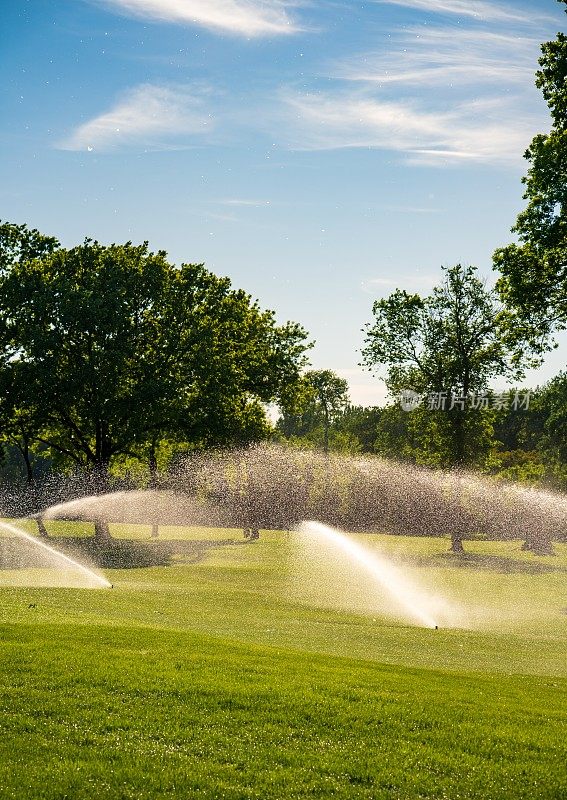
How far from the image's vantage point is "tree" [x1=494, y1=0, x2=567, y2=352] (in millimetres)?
28016

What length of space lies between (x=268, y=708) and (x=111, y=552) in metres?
37.5

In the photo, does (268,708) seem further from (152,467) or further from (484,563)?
(152,467)

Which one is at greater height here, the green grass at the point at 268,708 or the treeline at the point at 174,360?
the treeline at the point at 174,360

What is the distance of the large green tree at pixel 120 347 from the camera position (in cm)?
4838

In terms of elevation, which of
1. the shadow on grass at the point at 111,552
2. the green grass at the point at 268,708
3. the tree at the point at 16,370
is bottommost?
the shadow on grass at the point at 111,552

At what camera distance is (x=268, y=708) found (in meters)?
11.4

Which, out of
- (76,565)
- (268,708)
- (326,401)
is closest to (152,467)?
(76,565)

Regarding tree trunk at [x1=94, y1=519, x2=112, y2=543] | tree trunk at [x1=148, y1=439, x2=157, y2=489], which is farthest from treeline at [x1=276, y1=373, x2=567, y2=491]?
→ tree trunk at [x1=94, y1=519, x2=112, y2=543]

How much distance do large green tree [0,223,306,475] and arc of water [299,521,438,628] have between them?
37.5 feet

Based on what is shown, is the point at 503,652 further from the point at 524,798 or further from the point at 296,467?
the point at 296,467

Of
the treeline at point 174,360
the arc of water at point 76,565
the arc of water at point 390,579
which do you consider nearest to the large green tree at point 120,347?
the treeline at point 174,360

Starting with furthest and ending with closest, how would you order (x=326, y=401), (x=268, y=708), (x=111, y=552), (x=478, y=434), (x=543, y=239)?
(x=326, y=401) < (x=478, y=434) < (x=111, y=552) < (x=543, y=239) < (x=268, y=708)

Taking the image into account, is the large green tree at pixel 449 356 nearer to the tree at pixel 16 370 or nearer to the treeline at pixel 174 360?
the treeline at pixel 174 360

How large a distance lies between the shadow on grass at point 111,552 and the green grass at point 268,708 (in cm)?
1896
